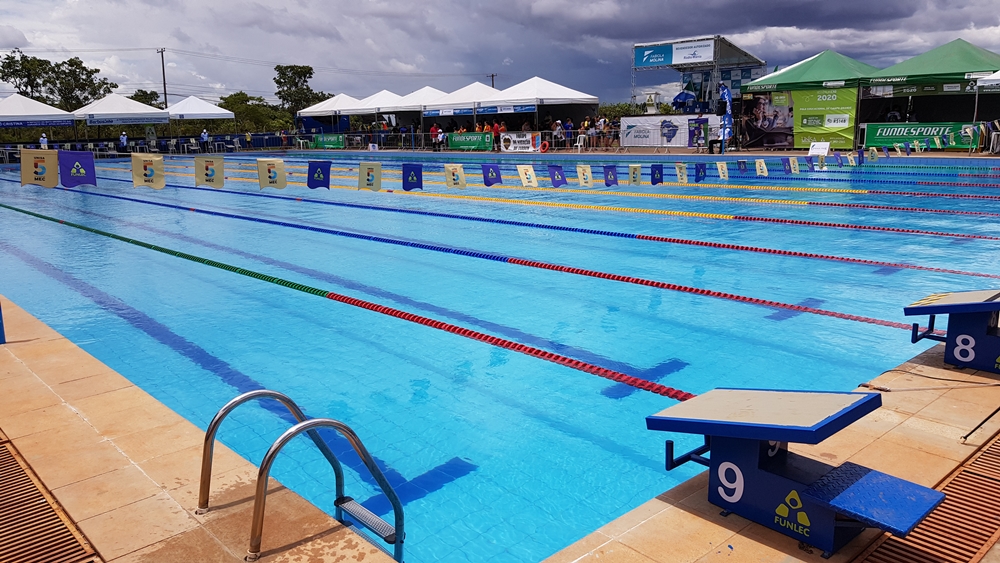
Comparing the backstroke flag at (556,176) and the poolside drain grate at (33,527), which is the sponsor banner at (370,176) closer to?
the backstroke flag at (556,176)

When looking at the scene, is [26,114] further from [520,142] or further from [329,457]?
[329,457]

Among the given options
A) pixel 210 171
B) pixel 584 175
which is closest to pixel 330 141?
pixel 584 175

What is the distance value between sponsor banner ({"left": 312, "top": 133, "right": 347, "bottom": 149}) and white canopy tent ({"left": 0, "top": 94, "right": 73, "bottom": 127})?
11.0 metres

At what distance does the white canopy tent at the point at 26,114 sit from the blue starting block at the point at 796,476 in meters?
28.2

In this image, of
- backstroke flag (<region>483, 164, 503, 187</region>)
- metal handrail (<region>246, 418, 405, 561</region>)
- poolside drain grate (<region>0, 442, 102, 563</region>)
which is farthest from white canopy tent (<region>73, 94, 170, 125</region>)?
metal handrail (<region>246, 418, 405, 561</region>)

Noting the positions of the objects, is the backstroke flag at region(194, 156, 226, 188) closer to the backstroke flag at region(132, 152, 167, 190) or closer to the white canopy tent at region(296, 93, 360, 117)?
the backstroke flag at region(132, 152, 167, 190)

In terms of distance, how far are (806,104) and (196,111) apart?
Result: 23595 millimetres

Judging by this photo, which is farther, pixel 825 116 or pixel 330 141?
pixel 330 141

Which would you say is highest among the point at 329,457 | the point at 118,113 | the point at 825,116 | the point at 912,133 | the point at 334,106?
the point at 334,106

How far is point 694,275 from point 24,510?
5856 mm

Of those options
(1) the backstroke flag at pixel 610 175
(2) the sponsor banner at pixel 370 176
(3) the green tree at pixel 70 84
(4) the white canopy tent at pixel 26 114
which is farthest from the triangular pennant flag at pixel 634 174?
(3) the green tree at pixel 70 84

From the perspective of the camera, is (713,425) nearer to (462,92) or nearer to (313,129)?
(462,92)

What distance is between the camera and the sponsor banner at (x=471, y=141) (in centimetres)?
2672

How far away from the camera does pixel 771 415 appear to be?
7.04 feet
